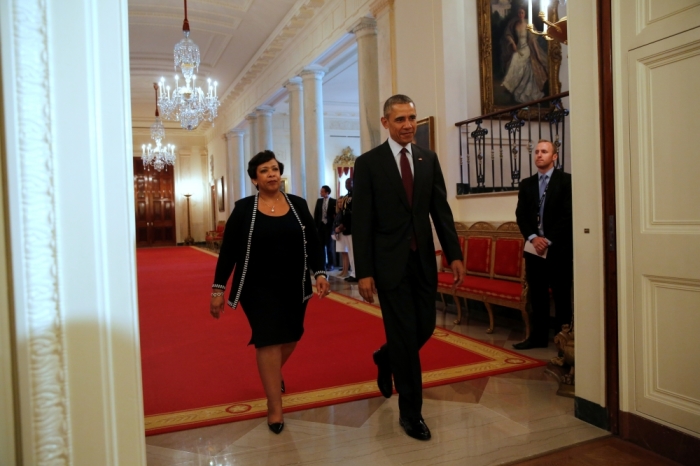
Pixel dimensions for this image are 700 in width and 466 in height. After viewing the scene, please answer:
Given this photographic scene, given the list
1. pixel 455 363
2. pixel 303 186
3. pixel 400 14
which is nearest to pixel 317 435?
pixel 455 363

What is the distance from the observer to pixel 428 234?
280 centimetres

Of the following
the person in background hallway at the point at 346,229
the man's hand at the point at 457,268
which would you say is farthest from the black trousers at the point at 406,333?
the person in background hallway at the point at 346,229

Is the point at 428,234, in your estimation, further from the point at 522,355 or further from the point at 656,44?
the point at 522,355

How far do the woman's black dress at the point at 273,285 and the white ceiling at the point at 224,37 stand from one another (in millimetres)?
8314

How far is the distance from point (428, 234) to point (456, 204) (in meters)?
4.06

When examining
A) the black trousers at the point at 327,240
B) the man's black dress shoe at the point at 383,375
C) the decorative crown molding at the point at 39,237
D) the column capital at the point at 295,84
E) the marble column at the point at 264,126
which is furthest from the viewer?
the marble column at the point at 264,126

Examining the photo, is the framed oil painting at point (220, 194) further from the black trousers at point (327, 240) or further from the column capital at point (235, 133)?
the black trousers at point (327, 240)

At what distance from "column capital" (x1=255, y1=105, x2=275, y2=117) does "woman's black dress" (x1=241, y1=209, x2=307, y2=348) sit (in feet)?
43.2

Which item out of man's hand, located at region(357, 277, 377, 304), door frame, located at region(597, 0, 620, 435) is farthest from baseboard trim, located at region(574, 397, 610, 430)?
man's hand, located at region(357, 277, 377, 304)

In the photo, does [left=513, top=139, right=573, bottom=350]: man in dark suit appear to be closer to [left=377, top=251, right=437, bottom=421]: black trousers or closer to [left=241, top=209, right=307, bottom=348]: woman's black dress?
A: [left=377, top=251, right=437, bottom=421]: black trousers

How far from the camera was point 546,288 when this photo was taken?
4.46 m

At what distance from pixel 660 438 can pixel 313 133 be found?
9615 millimetres

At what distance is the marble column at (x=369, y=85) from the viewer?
8672 mm

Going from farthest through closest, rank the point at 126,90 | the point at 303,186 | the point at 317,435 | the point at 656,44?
the point at 303,186, the point at 317,435, the point at 656,44, the point at 126,90
